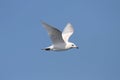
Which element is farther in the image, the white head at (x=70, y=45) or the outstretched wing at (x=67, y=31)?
the outstretched wing at (x=67, y=31)

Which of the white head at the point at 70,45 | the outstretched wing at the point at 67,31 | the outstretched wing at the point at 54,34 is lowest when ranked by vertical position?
the outstretched wing at the point at 54,34

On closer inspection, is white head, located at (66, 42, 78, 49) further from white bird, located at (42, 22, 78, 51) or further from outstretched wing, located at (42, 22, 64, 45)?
outstretched wing, located at (42, 22, 64, 45)

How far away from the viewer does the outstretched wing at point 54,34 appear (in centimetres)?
4373

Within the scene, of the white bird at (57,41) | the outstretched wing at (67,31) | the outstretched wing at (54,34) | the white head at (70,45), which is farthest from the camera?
the outstretched wing at (67,31)

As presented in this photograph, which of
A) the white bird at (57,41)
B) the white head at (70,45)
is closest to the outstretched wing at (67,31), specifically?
the white bird at (57,41)

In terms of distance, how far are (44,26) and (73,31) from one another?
894 cm

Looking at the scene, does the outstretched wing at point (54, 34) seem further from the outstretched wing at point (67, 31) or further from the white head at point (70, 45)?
the outstretched wing at point (67, 31)

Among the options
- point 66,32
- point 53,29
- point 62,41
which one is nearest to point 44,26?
point 53,29

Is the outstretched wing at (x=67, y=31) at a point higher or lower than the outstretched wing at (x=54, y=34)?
higher

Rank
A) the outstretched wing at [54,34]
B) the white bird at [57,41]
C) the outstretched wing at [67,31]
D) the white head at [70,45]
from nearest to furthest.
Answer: the outstretched wing at [54,34], the white bird at [57,41], the white head at [70,45], the outstretched wing at [67,31]

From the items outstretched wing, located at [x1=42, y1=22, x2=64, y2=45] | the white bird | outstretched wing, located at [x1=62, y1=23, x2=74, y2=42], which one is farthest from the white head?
outstretched wing, located at [x1=62, y1=23, x2=74, y2=42]

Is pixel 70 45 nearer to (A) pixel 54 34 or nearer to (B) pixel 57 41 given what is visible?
(B) pixel 57 41

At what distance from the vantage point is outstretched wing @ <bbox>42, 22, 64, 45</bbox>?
4373 cm

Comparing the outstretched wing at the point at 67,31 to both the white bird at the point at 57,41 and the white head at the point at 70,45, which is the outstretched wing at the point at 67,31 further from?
the white head at the point at 70,45
